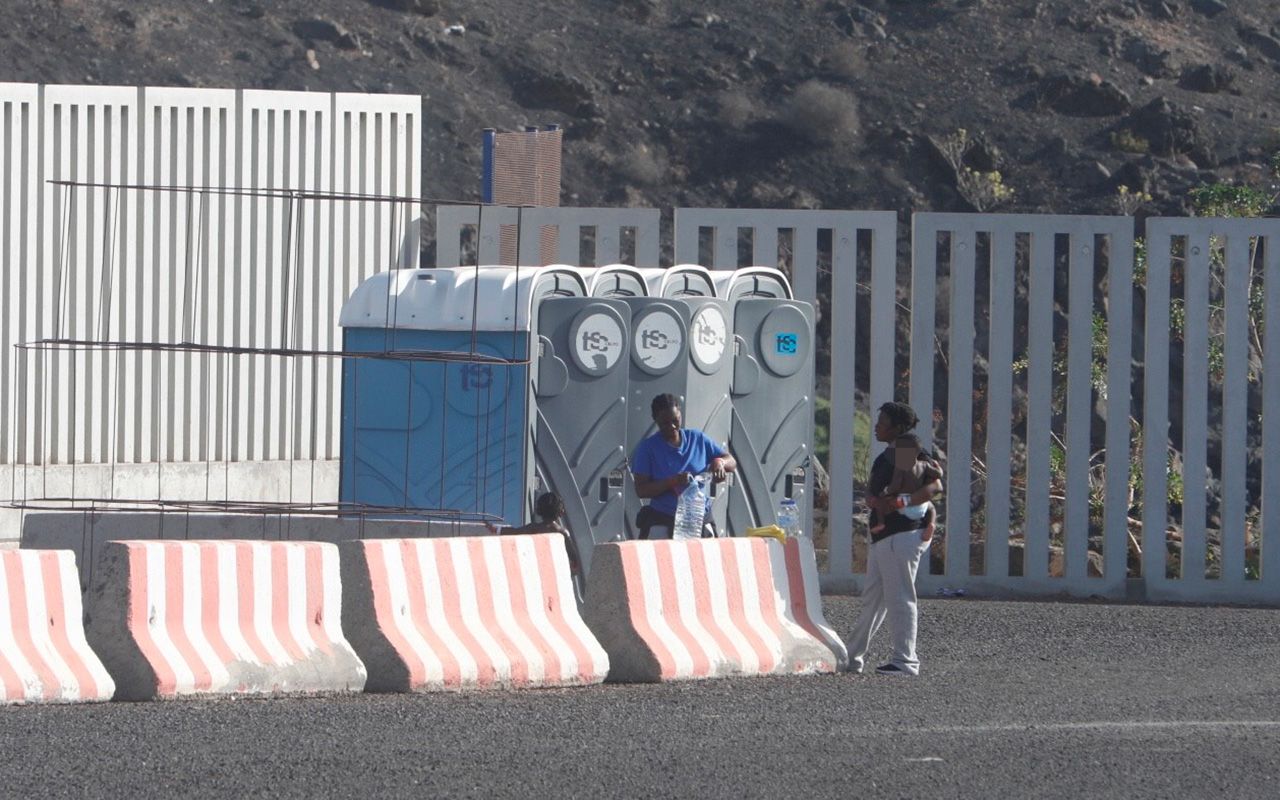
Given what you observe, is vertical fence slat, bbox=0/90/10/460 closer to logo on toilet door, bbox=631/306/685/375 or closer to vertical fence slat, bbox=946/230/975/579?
logo on toilet door, bbox=631/306/685/375

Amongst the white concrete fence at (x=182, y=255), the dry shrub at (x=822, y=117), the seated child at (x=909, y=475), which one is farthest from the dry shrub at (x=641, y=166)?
the seated child at (x=909, y=475)

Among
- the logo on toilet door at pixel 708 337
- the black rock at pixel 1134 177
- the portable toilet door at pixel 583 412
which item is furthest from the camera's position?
the black rock at pixel 1134 177

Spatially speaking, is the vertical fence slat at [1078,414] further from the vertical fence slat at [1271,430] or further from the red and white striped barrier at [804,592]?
the red and white striped barrier at [804,592]

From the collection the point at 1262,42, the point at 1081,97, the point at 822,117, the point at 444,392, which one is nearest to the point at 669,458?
the point at 444,392

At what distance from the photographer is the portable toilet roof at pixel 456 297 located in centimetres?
1249

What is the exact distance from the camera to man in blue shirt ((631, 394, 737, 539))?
39.4ft

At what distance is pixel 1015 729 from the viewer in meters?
8.41

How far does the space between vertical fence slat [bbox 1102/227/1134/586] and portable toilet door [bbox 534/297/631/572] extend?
397 centimetres

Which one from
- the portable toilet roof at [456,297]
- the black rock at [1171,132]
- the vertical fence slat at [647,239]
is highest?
the black rock at [1171,132]

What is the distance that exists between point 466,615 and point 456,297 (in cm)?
358

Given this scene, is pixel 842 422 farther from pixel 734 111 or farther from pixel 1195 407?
pixel 734 111

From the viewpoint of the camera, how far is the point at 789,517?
12.6 metres

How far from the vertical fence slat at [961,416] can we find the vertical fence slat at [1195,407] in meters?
1.55

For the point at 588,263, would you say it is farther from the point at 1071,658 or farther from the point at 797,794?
the point at 797,794
